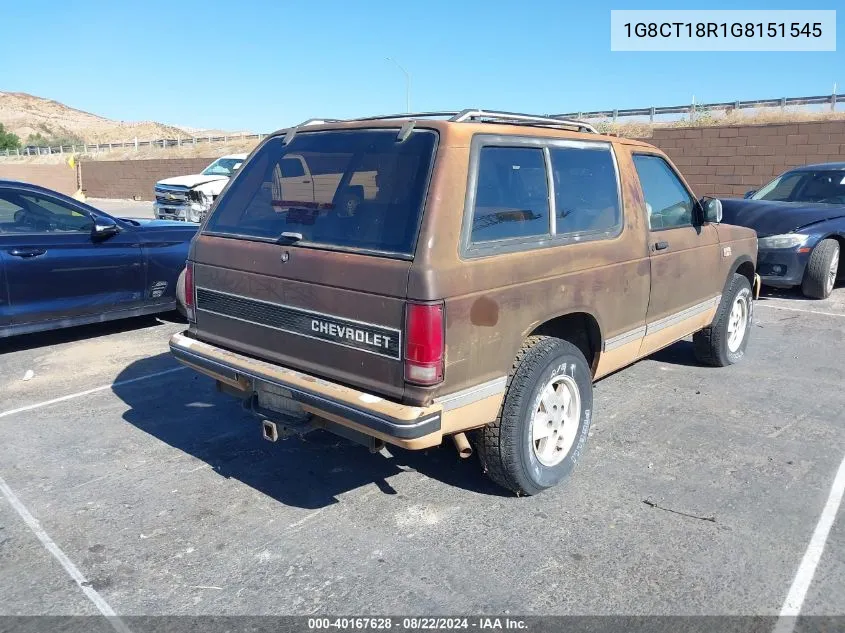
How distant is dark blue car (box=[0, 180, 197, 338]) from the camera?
20.6ft

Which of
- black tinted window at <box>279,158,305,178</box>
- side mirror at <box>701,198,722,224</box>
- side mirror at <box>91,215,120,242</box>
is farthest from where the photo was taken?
side mirror at <box>91,215,120,242</box>

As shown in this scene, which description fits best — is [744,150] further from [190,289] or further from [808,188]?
[190,289]

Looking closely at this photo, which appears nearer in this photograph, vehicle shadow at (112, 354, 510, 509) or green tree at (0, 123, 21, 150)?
vehicle shadow at (112, 354, 510, 509)

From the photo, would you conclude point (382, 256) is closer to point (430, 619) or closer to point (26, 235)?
point (430, 619)

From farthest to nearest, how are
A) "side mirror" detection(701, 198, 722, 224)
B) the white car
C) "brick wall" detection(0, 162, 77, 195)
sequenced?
"brick wall" detection(0, 162, 77, 195), the white car, "side mirror" detection(701, 198, 722, 224)

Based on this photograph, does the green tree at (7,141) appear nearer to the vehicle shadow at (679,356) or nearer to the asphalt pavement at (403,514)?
the asphalt pavement at (403,514)

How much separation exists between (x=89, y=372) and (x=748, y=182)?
15.6 meters

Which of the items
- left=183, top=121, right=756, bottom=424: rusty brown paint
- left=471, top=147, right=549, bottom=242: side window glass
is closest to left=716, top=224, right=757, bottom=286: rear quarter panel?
left=183, top=121, right=756, bottom=424: rusty brown paint

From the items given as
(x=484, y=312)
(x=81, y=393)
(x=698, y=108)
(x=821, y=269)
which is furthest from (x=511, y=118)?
(x=698, y=108)

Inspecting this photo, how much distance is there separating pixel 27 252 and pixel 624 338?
505 cm

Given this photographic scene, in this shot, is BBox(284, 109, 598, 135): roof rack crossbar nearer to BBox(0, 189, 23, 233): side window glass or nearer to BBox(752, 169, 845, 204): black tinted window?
BBox(0, 189, 23, 233): side window glass

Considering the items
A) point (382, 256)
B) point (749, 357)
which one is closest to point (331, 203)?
point (382, 256)

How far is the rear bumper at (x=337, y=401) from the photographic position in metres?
3.10

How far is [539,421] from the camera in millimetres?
3816
